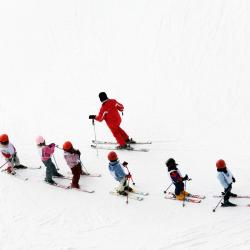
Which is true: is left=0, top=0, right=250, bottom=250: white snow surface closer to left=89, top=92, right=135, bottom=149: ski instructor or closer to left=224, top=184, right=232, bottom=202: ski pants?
left=224, top=184, right=232, bottom=202: ski pants

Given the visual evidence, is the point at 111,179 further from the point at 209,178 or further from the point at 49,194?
the point at 209,178

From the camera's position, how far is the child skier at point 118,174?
10750mm

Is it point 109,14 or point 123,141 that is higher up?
point 109,14

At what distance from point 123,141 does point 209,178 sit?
3200 mm

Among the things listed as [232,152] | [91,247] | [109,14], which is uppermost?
[109,14]

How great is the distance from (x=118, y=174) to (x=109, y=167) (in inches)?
11.5

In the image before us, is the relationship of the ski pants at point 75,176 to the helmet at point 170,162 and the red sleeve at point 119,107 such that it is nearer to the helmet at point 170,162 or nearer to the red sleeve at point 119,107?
the red sleeve at point 119,107

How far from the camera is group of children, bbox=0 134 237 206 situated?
976cm

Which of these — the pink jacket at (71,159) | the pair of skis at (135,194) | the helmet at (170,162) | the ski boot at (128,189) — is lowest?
the pair of skis at (135,194)

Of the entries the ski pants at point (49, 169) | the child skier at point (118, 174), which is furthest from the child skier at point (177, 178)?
the ski pants at point (49, 169)

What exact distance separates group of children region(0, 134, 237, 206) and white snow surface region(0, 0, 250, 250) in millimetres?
321

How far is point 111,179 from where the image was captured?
11.8 metres

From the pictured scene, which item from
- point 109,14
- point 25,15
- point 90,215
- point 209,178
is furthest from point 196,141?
point 25,15

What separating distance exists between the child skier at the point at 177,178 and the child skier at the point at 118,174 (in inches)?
44.7
